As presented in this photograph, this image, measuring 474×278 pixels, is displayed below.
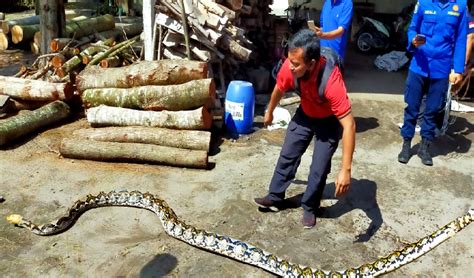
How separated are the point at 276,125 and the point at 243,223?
3.03m

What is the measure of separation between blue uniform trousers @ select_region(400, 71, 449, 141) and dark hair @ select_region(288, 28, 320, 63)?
294cm

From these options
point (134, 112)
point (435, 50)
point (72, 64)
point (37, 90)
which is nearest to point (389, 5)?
point (435, 50)

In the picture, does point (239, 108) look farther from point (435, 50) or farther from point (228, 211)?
point (435, 50)

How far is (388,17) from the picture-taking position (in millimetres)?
14531

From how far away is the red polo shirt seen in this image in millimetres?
3936

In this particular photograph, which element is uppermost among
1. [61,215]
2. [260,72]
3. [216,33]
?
[216,33]

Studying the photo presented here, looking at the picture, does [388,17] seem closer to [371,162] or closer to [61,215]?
[371,162]

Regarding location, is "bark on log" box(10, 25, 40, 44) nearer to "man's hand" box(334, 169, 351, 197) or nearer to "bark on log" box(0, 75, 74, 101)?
"bark on log" box(0, 75, 74, 101)

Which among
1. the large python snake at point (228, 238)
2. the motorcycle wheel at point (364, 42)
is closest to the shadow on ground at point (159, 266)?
the large python snake at point (228, 238)

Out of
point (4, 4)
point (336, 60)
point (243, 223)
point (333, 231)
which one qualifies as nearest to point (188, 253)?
point (243, 223)

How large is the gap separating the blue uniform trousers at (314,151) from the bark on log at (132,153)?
155 cm

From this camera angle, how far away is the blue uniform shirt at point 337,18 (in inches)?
261

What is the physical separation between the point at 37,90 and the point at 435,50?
6307 millimetres

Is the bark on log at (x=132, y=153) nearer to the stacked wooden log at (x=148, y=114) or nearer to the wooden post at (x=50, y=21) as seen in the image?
the stacked wooden log at (x=148, y=114)
